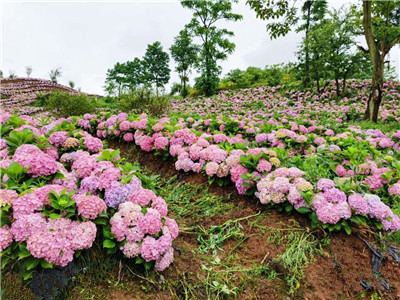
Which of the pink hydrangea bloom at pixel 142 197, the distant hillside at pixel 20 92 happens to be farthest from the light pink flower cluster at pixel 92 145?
the distant hillside at pixel 20 92

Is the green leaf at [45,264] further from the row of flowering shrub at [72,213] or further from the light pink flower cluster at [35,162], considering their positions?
the light pink flower cluster at [35,162]

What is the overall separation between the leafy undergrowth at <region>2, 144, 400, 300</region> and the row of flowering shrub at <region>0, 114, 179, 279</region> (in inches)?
6.6

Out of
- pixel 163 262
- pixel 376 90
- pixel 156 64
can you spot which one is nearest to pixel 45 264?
pixel 163 262

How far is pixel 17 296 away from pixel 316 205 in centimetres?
243

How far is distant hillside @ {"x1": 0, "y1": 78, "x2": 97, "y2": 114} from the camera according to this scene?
44.1 feet

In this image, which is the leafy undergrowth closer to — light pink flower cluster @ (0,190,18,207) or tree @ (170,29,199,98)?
light pink flower cluster @ (0,190,18,207)

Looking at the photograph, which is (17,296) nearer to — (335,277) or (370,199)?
(335,277)

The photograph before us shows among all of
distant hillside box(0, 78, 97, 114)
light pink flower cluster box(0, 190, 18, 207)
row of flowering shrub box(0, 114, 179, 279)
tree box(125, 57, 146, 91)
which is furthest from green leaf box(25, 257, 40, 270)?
tree box(125, 57, 146, 91)

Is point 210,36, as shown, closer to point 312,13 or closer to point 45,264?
point 312,13

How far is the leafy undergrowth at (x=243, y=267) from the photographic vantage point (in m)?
1.90

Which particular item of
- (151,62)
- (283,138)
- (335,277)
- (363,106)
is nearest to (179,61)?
(151,62)

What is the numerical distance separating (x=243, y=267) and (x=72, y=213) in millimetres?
1434

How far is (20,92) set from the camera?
683 inches

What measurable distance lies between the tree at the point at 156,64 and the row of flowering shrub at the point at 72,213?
27.1 m
